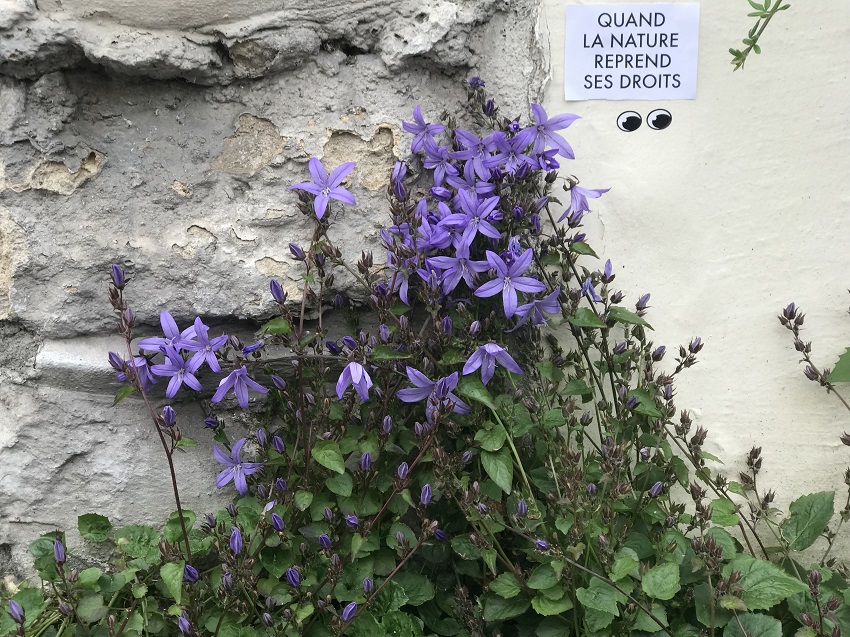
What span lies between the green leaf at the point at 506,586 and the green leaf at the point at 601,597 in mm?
166

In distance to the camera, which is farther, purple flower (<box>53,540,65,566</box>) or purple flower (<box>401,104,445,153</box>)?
purple flower (<box>401,104,445,153</box>)

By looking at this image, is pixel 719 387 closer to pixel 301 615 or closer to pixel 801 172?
pixel 801 172

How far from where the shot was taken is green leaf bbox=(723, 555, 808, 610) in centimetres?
184

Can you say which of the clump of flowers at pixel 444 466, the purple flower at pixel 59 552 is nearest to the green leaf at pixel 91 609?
the clump of flowers at pixel 444 466

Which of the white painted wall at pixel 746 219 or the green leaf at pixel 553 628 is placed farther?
the white painted wall at pixel 746 219

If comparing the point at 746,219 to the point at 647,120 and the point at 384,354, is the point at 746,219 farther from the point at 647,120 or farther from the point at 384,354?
the point at 384,354

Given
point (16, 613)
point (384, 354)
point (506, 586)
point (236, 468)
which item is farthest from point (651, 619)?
point (16, 613)

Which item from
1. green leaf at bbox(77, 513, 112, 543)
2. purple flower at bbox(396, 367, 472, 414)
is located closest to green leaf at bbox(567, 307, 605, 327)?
purple flower at bbox(396, 367, 472, 414)

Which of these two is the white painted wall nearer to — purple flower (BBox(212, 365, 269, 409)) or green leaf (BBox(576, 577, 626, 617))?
green leaf (BBox(576, 577, 626, 617))

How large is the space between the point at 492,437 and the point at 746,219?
110cm

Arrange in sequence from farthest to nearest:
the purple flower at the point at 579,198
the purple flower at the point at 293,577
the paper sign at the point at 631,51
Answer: the paper sign at the point at 631,51
the purple flower at the point at 579,198
the purple flower at the point at 293,577

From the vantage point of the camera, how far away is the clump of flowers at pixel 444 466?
184 centimetres

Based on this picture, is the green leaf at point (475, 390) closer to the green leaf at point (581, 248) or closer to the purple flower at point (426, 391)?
the purple flower at point (426, 391)

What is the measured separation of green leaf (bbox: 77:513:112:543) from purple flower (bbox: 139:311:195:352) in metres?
0.53
